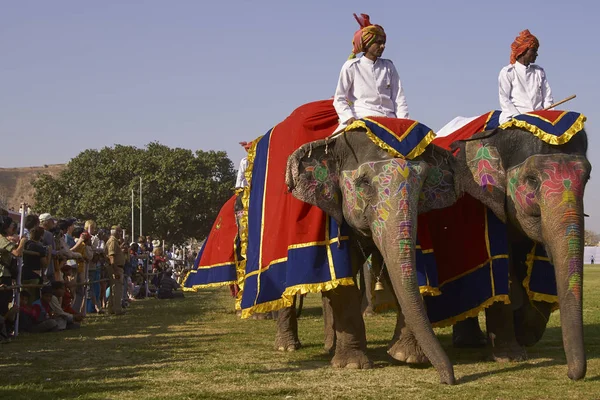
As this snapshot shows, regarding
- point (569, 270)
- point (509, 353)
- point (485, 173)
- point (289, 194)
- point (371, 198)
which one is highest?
point (485, 173)

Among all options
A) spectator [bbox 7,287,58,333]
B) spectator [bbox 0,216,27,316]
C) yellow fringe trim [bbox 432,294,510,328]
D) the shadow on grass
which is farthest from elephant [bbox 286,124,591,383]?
spectator [bbox 7,287,58,333]

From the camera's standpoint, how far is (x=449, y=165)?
961 centimetres

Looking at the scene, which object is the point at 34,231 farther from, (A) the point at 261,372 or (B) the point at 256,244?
(A) the point at 261,372

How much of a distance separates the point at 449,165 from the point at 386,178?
1.14 metres

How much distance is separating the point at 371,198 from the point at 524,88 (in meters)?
3.19

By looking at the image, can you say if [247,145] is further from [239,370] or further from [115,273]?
[115,273]

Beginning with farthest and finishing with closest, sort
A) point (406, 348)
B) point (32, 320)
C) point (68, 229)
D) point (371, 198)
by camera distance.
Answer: point (68, 229)
point (32, 320)
point (406, 348)
point (371, 198)

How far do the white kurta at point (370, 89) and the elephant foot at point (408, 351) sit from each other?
99.5 inches

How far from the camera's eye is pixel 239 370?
932cm

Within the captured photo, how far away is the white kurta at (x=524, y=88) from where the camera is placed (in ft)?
36.0

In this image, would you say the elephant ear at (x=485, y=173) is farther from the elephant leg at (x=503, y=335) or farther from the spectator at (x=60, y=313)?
the spectator at (x=60, y=313)

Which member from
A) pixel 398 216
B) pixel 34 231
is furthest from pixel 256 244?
A: pixel 34 231

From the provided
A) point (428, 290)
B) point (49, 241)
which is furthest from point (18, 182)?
point (428, 290)

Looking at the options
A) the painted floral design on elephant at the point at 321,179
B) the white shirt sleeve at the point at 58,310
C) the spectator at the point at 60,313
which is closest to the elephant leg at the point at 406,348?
the painted floral design on elephant at the point at 321,179
